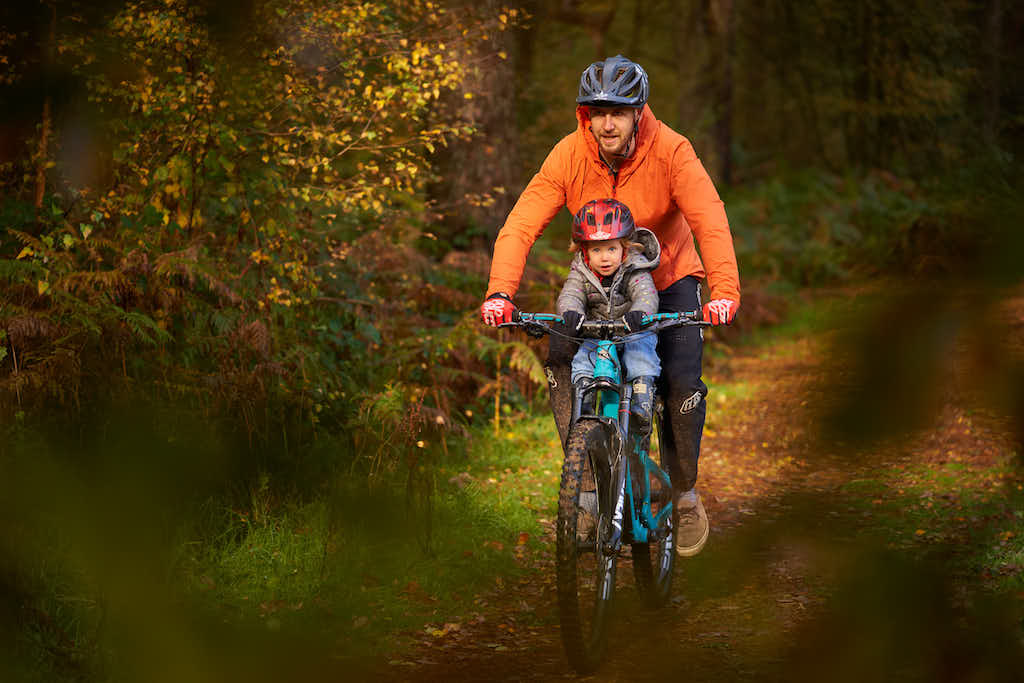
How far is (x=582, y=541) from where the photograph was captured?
463cm

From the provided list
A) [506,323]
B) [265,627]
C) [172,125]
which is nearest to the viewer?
[506,323]

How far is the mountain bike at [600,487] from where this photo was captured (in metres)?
4.50

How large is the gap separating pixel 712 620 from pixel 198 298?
12.7 ft

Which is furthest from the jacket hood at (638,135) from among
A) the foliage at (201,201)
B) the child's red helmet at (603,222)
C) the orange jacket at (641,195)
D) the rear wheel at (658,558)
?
the foliage at (201,201)

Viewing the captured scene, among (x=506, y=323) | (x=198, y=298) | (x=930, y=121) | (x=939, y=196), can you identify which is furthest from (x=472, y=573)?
(x=930, y=121)

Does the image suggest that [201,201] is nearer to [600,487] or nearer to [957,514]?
[600,487]

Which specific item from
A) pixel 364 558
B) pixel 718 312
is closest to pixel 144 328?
pixel 364 558

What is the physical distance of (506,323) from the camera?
487 cm

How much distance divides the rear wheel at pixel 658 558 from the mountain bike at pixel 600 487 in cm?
2

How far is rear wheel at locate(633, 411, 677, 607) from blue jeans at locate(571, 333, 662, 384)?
0.61 metres

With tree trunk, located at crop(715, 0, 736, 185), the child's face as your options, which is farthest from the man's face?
tree trunk, located at crop(715, 0, 736, 185)

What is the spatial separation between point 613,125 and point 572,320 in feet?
3.17

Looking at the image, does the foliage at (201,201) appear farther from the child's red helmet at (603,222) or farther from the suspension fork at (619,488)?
the suspension fork at (619,488)

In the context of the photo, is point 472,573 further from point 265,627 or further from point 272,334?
point 272,334
